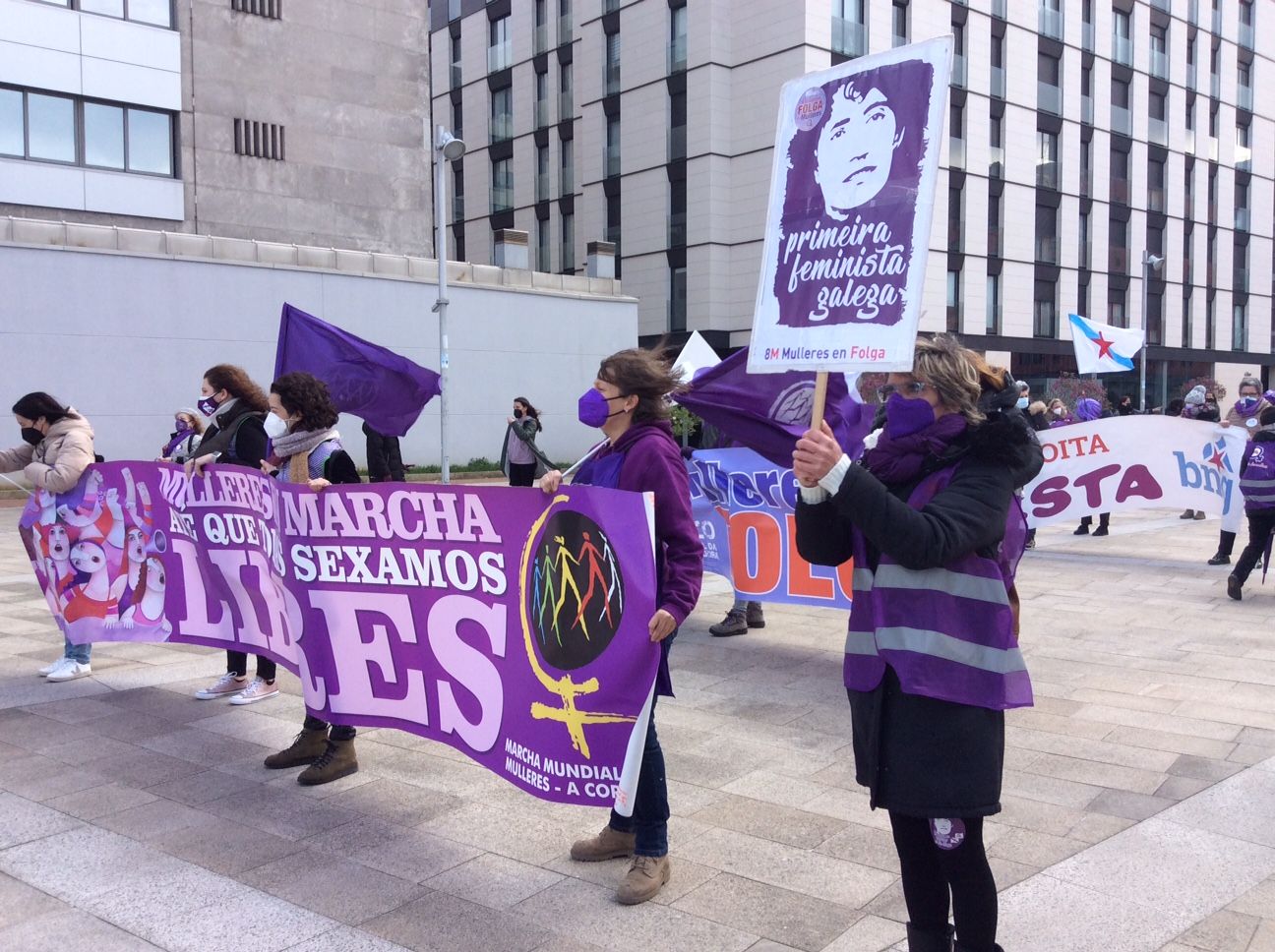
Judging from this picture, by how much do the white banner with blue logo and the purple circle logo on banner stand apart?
963 centimetres

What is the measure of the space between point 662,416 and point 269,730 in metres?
3.16

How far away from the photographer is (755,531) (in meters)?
7.99

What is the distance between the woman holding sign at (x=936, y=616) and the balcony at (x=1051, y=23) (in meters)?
45.6

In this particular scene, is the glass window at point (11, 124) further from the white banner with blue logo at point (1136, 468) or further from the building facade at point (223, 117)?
the white banner with blue logo at point (1136, 468)

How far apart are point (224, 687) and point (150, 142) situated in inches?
892

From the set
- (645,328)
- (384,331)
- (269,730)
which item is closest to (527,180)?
(645,328)

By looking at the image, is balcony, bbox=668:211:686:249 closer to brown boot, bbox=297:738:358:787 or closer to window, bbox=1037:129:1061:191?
window, bbox=1037:129:1061:191

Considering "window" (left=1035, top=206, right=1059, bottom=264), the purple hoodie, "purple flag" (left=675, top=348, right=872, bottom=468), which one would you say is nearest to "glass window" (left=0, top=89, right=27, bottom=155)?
"purple flag" (left=675, top=348, right=872, bottom=468)

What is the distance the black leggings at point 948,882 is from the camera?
2873mm

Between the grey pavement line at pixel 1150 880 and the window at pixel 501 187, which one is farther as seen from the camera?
the window at pixel 501 187

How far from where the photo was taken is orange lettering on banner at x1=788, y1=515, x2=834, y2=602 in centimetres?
759

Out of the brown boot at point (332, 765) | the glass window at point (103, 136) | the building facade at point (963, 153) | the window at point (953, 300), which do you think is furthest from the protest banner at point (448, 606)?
the window at point (953, 300)

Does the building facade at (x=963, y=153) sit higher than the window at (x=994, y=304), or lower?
higher

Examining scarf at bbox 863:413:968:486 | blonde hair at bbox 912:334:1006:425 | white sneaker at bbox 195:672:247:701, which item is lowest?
white sneaker at bbox 195:672:247:701
